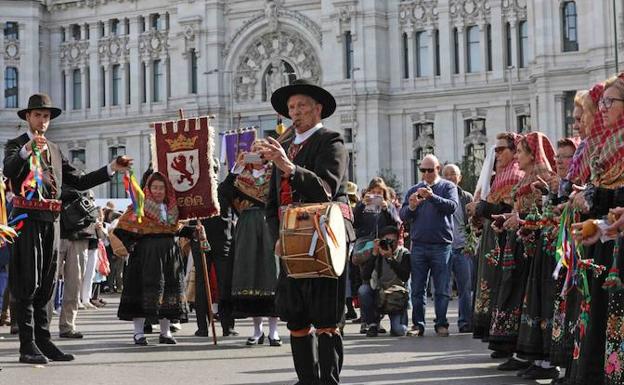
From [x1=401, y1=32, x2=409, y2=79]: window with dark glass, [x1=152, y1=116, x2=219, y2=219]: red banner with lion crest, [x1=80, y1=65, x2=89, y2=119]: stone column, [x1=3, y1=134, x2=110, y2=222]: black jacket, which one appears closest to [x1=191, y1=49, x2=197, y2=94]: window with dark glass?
[x1=80, y1=65, x2=89, y2=119]: stone column

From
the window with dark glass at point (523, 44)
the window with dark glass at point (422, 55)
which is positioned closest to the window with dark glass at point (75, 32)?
the window with dark glass at point (422, 55)

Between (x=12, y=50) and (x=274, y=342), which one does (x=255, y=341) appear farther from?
(x=12, y=50)

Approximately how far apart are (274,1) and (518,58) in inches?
499

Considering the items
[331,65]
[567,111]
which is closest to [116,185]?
[331,65]

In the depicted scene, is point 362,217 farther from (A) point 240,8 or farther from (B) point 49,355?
(A) point 240,8

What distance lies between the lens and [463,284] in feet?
49.2

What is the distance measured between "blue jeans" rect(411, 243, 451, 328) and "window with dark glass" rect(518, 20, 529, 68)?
39619mm

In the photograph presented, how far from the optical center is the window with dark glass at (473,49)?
54.1 metres

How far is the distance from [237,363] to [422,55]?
45.8 metres

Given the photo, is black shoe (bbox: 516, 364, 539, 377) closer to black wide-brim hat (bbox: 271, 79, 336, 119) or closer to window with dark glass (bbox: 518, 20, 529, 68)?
black wide-brim hat (bbox: 271, 79, 336, 119)

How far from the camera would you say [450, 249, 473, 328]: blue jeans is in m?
14.6

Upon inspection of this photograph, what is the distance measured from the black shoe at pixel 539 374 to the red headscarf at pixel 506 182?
1.55m

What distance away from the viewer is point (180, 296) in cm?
1282

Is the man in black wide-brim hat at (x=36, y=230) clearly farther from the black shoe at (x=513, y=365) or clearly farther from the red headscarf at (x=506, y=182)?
the black shoe at (x=513, y=365)
